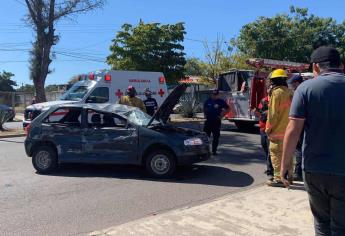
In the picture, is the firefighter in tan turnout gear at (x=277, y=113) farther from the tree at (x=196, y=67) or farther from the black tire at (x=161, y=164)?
the tree at (x=196, y=67)

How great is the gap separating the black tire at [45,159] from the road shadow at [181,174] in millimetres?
165

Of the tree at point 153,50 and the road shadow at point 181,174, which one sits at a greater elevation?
the tree at point 153,50

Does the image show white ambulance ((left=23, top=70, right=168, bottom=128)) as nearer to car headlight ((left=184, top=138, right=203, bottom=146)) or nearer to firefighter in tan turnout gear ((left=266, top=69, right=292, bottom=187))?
car headlight ((left=184, top=138, right=203, bottom=146))

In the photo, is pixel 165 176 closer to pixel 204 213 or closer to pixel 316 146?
pixel 204 213

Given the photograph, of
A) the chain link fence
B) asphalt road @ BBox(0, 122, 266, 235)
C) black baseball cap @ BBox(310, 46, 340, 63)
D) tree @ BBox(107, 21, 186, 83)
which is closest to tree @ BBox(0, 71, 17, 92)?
the chain link fence

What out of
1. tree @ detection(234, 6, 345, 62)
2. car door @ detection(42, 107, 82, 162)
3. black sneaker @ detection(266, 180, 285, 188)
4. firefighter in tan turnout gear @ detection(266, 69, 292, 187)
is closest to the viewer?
firefighter in tan turnout gear @ detection(266, 69, 292, 187)

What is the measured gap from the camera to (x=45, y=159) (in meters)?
8.89

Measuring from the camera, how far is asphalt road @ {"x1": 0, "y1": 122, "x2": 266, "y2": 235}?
5.80m

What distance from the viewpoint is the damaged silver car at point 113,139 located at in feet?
27.2

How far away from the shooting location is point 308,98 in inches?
132

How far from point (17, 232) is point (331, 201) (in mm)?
3701

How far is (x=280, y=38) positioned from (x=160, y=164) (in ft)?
103

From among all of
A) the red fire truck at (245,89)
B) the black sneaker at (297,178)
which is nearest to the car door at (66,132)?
the black sneaker at (297,178)

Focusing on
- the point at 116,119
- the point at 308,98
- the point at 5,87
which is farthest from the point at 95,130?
the point at 5,87
